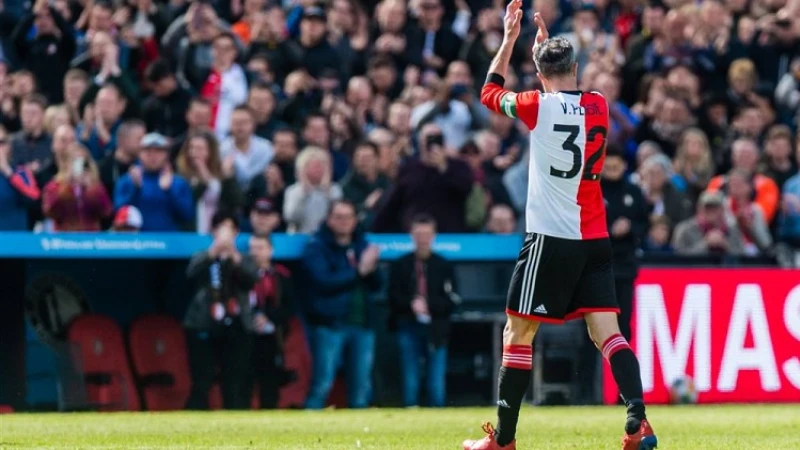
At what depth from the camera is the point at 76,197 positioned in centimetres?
1564

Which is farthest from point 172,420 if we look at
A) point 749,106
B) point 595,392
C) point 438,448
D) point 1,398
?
point 749,106

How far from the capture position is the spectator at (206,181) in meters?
16.3

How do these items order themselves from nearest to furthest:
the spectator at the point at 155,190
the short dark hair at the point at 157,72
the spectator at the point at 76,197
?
1. the spectator at the point at 76,197
2. the spectator at the point at 155,190
3. the short dark hair at the point at 157,72

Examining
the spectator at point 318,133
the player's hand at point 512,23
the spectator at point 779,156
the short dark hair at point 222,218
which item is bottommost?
the short dark hair at point 222,218

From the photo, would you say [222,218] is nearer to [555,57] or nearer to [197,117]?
[197,117]

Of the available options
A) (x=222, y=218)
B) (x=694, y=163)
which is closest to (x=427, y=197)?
(x=222, y=218)

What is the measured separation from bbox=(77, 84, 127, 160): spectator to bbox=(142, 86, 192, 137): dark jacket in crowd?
573mm

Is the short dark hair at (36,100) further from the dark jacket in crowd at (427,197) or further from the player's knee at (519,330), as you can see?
the player's knee at (519,330)

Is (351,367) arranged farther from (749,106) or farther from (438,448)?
(749,106)

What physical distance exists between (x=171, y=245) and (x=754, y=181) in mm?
6928

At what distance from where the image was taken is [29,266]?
15.5 meters

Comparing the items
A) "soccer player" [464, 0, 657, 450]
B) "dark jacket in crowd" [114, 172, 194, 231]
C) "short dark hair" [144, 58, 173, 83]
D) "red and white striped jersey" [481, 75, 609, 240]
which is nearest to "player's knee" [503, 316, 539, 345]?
"soccer player" [464, 0, 657, 450]

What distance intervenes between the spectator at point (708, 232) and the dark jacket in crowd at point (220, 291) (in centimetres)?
468

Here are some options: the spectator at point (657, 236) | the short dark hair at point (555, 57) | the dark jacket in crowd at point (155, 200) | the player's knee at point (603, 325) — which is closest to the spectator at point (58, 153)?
the dark jacket in crowd at point (155, 200)
